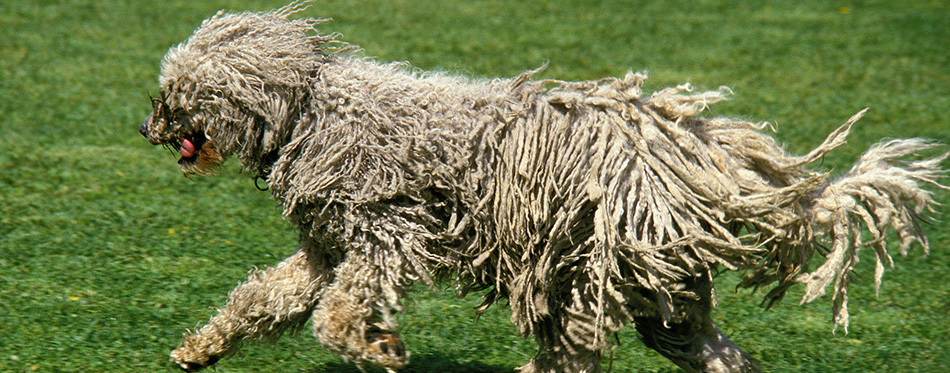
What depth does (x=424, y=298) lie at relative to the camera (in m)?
6.20

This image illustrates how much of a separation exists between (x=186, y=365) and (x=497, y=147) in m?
1.89

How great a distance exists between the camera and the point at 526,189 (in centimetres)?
405

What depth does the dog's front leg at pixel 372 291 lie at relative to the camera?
404cm

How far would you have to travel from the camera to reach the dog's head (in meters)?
4.15

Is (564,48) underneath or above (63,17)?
underneath

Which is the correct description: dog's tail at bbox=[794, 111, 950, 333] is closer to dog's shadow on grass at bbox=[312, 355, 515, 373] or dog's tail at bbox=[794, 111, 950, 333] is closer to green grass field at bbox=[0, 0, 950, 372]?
green grass field at bbox=[0, 0, 950, 372]

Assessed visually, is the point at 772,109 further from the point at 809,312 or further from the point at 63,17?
the point at 63,17

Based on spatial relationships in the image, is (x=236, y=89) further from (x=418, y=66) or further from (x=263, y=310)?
(x=418, y=66)

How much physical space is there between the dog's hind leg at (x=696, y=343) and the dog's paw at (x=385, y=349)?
107 centimetres

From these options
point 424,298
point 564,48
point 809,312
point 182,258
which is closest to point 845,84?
point 564,48

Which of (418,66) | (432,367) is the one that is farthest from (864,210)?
(418,66)

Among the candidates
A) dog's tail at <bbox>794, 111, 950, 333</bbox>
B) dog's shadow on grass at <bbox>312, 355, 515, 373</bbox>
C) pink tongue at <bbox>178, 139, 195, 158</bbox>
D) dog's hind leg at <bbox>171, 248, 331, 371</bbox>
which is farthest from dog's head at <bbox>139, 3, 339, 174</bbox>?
dog's tail at <bbox>794, 111, 950, 333</bbox>

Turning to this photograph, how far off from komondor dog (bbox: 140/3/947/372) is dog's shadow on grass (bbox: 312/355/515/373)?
1.12 metres

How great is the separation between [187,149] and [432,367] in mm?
1832
